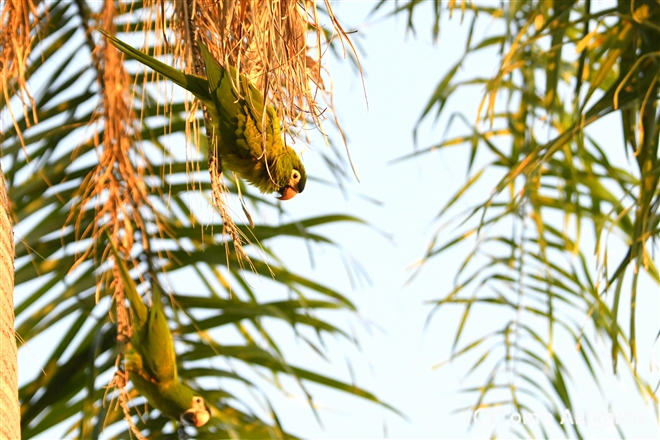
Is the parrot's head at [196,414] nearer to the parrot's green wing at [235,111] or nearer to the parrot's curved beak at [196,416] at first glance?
the parrot's curved beak at [196,416]

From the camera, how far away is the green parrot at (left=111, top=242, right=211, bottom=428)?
895 mm

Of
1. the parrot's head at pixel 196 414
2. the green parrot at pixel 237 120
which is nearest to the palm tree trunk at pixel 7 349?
the green parrot at pixel 237 120

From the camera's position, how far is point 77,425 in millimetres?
1103

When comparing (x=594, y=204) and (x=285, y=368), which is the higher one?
(x=594, y=204)

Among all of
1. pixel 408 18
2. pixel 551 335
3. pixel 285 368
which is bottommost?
pixel 285 368

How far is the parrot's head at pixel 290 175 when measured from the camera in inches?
27.3

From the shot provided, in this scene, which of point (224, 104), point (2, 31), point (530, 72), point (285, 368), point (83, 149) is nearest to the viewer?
point (224, 104)

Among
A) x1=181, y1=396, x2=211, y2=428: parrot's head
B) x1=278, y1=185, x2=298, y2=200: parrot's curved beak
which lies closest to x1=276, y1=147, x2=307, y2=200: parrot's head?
x1=278, y1=185, x2=298, y2=200: parrot's curved beak

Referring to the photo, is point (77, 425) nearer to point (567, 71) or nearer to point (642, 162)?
point (642, 162)

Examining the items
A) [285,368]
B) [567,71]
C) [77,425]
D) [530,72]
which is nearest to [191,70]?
[285,368]

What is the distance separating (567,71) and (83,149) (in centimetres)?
93

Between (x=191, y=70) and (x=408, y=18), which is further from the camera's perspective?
(x=408, y=18)

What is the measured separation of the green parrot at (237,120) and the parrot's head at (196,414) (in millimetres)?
403

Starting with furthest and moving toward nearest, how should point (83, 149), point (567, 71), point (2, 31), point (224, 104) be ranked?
1. point (567, 71)
2. point (83, 149)
3. point (2, 31)
4. point (224, 104)
